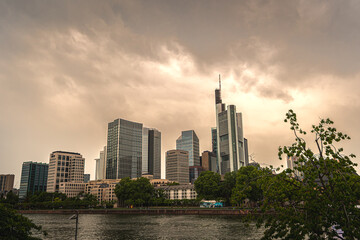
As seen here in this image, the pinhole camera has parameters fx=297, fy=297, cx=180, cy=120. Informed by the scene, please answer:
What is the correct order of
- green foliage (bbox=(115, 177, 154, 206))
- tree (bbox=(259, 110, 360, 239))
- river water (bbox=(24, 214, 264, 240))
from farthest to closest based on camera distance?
green foliage (bbox=(115, 177, 154, 206)) < river water (bbox=(24, 214, 264, 240)) < tree (bbox=(259, 110, 360, 239))

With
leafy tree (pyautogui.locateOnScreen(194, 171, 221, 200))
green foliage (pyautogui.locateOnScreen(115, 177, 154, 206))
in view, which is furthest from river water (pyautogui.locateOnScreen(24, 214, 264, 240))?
green foliage (pyautogui.locateOnScreen(115, 177, 154, 206))

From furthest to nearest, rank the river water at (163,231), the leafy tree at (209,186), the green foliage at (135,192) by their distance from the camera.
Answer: the green foliage at (135,192) → the leafy tree at (209,186) → the river water at (163,231)

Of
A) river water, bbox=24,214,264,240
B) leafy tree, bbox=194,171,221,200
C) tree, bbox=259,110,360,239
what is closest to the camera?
tree, bbox=259,110,360,239

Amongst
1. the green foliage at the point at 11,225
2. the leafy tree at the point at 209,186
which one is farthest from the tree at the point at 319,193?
the leafy tree at the point at 209,186

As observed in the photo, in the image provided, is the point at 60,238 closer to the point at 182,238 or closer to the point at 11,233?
the point at 182,238

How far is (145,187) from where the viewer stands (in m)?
182

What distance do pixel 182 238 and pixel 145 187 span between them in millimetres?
129528

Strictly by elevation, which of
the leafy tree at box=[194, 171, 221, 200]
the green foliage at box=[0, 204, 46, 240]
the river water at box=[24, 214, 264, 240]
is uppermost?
the leafy tree at box=[194, 171, 221, 200]

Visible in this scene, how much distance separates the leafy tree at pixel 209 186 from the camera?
15938 centimetres

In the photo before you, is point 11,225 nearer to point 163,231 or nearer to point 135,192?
point 163,231

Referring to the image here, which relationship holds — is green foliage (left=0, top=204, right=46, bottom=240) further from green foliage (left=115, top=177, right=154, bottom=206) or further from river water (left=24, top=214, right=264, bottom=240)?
green foliage (left=115, top=177, right=154, bottom=206)

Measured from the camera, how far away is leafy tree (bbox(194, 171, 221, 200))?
523 ft

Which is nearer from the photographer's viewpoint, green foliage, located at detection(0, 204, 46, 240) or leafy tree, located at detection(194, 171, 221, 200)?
green foliage, located at detection(0, 204, 46, 240)

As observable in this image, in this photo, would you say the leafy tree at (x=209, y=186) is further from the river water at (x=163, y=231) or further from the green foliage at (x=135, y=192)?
the river water at (x=163, y=231)
